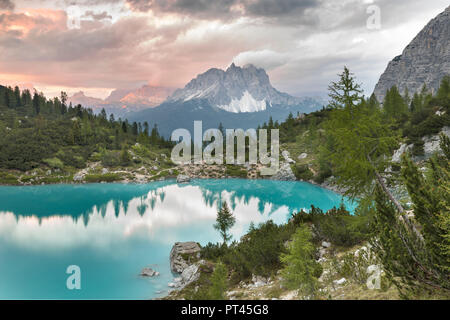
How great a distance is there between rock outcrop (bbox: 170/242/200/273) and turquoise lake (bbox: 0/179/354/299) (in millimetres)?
1149

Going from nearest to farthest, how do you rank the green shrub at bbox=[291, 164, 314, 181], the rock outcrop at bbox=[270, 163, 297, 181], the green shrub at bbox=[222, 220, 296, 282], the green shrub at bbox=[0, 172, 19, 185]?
1. the green shrub at bbox=[222, 220, 296, 282]
2. the green shrub at bbox=[0, 172, 19, 185]
3. the green shrub at bbox=[291, 164, 314, 181]
4. the rock outcrop at bbox=[270, 163, 297, 181]

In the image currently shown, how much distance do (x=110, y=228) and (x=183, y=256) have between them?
68.6 ft

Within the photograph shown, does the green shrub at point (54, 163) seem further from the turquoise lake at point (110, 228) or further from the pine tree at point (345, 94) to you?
the pine tree at point (345, 94)

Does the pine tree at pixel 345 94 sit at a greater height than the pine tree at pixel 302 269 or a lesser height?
greater

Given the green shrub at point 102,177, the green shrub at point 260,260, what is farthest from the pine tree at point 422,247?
the green shrub at point 102,177

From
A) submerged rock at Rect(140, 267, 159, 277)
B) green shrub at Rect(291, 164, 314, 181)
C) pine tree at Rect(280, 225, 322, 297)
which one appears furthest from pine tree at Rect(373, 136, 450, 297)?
green shrub at Rect(291, 164, 314, 181)

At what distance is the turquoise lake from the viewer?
24203 mm

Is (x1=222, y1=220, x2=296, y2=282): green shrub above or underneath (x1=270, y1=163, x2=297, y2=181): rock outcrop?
above

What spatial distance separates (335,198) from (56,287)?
5583 cm

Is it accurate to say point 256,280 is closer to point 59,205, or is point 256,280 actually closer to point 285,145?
point 59,205

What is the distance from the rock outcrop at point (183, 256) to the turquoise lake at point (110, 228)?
3.77ft

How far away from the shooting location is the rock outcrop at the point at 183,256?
86.6 ft

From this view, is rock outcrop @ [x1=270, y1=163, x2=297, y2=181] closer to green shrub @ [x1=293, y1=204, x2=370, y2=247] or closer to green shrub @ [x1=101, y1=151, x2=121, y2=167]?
green shrub @ [x1=101, y1=151, x2=121, y2=167]
